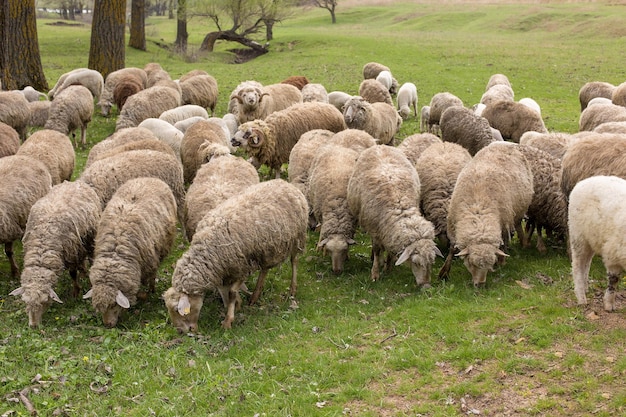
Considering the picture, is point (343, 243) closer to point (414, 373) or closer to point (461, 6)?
→ point (414, 373)

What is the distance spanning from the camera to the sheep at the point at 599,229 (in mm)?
6648

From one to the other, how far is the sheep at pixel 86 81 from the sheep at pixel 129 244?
11.4 metres

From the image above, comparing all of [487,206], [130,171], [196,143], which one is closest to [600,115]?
[487,206]

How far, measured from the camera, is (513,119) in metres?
14.6

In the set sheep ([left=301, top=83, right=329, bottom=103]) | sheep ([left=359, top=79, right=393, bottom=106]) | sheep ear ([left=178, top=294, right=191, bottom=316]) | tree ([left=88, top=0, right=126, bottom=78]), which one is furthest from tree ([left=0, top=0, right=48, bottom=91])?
sheep ear ([left=178, top=294, right=191, bottom=316])

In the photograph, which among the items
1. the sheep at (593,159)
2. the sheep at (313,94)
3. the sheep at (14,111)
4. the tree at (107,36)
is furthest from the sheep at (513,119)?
the tree at (107,36)

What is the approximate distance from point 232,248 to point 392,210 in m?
2.36

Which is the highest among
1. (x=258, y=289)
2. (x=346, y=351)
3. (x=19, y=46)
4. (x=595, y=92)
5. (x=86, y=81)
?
(x=19, y=46)

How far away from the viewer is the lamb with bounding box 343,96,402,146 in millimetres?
13906

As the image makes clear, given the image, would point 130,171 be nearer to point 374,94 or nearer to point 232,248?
point 232,248

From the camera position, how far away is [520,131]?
1451 cm

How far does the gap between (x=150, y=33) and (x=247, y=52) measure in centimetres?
1263

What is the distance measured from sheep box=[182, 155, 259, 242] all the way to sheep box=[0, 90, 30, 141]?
7101 mm

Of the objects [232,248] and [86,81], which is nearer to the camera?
[232,248]
